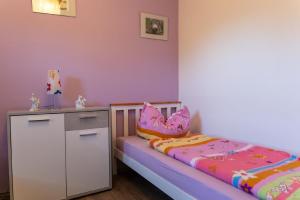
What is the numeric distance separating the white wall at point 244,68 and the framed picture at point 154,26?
0.80 feet

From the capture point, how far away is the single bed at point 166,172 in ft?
3.89

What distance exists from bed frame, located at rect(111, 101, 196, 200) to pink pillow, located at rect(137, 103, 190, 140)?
239 millimetres

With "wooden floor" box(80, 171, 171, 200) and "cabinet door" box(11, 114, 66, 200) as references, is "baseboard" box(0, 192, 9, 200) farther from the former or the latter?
"wooden floor" box(80, 171, 171, 200)

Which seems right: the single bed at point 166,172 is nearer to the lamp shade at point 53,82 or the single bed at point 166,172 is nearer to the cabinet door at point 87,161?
the cabinet door at point 87,161

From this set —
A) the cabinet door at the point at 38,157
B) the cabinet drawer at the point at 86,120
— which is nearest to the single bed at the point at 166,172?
the cabinet drawer at the point at 86,120

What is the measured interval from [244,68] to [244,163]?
98cm

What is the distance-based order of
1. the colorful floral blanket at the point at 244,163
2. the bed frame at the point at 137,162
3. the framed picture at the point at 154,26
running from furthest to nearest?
1. the framed picture at the point at 154,26
2. the bed frame at the point at 137,162
3. the colorful floral blanket at the point at 244,163

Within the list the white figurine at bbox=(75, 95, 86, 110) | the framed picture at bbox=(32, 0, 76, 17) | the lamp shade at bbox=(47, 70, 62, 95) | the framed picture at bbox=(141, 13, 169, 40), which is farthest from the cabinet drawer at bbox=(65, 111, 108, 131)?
the framed picture at bbox=(141, 13, 169, 40)

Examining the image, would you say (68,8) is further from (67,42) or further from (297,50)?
(297,50)

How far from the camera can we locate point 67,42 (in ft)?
7.32

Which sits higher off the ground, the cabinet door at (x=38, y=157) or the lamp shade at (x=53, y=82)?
the lamp shade at (x=53, y=82)

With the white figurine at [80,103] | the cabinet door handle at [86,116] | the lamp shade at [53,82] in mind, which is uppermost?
the lamp shade at [53,82]

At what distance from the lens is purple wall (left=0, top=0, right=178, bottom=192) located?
6.61ft

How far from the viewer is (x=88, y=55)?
7.66 ft
